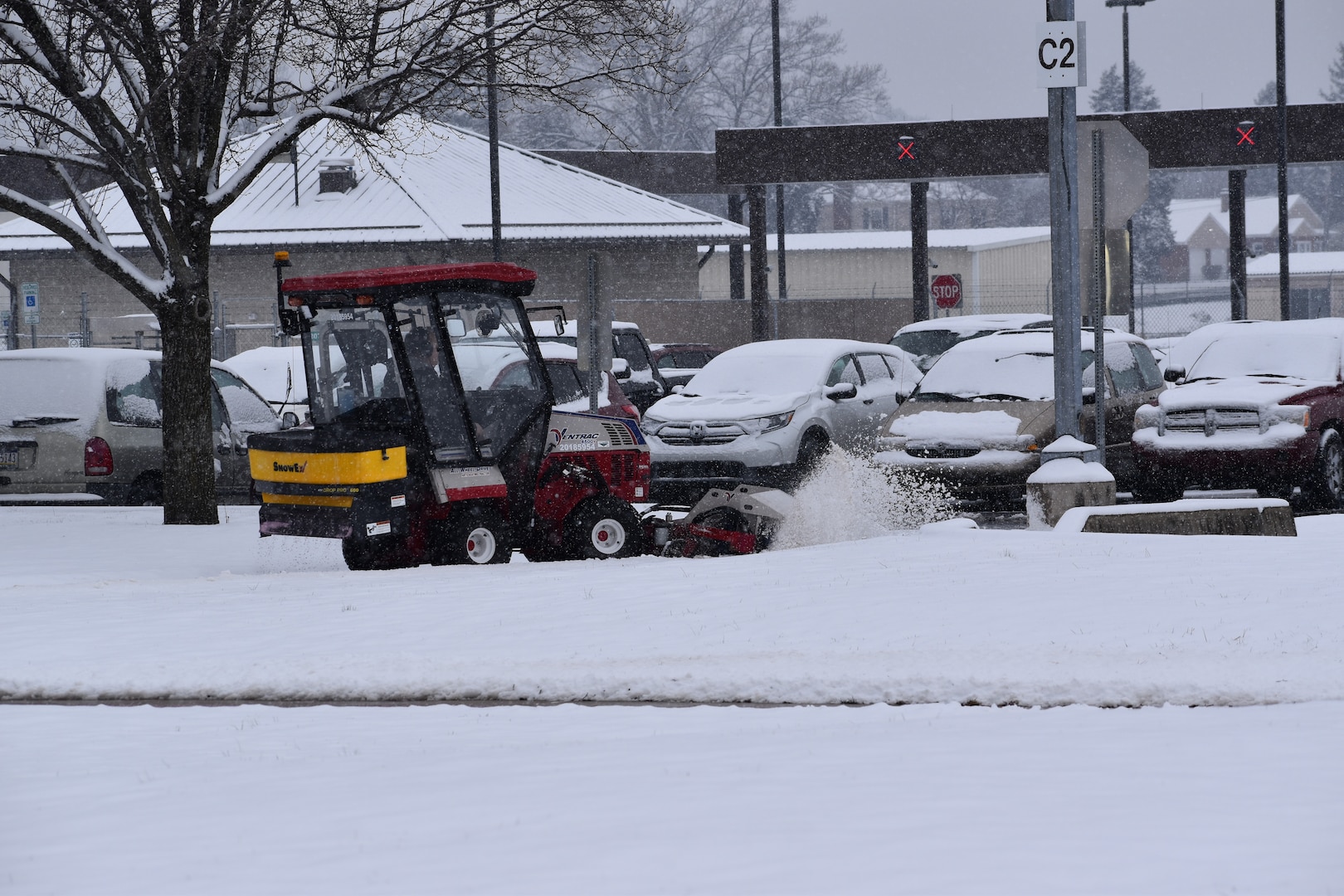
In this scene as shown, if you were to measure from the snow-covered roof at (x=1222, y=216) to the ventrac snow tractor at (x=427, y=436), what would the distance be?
9392 centimetres

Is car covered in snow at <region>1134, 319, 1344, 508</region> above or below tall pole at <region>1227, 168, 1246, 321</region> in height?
below

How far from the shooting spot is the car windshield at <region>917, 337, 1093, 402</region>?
15078mm

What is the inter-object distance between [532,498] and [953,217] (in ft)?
329

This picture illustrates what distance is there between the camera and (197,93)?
44.1ft

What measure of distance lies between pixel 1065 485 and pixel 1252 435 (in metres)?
4.12

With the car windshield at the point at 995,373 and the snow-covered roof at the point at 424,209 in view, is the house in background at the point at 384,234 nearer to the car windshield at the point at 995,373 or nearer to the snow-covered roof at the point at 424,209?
the snow-covered roof at the point at 424,209

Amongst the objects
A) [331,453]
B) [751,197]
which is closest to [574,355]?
[331,453]

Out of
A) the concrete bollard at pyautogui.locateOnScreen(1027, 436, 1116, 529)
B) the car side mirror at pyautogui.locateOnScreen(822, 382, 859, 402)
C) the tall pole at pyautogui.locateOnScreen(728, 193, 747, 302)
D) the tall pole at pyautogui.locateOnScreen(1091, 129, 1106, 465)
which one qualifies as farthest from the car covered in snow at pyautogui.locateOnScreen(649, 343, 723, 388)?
the concrete bollard at pyautogui.locateOnScreen(1027, 436, 1116, 529)

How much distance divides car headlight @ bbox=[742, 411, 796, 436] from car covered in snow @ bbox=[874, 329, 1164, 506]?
1247mm

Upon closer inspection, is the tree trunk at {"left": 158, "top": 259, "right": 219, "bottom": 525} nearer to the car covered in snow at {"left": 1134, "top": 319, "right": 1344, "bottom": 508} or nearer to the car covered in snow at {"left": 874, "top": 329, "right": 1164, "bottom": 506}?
the car covered in snow at {"left": 874, "top": 329, "right": 1164, "bottom": 506}

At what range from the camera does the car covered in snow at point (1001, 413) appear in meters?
14.1

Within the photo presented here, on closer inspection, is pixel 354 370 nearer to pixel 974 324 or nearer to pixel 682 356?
pixel 974 324

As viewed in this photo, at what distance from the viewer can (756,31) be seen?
233 feet

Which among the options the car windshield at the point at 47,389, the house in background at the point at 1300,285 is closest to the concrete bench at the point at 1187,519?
the car windshield at the point at 47,389
